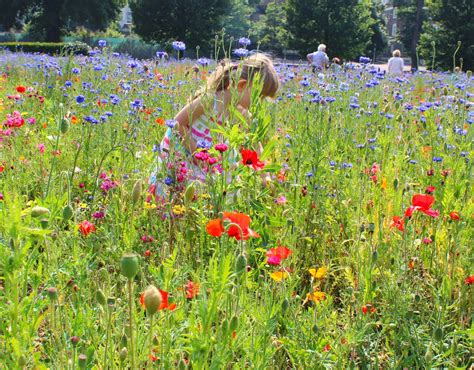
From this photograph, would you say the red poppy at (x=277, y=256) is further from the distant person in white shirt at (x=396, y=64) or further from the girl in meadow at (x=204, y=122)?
the distant person in white shirt at (x=396, y=64)

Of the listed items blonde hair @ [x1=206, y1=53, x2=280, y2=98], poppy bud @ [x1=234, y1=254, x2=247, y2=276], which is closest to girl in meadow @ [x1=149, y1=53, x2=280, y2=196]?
blonde hair @ [x1=206, y1=53, x2=280, y2=98]

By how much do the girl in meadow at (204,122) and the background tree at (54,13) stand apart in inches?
1131

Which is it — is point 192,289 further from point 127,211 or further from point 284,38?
point 284,38

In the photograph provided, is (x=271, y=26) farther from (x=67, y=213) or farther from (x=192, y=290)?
(x=67, y=213)

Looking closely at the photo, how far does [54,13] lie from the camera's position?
30406mm

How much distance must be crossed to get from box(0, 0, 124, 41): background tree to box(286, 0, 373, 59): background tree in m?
10.6

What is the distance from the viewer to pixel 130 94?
184 inches

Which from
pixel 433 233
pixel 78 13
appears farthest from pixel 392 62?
pixel 78 13

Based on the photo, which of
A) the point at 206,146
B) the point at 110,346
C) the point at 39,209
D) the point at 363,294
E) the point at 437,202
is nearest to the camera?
the point at 39,209

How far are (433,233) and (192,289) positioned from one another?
1.11 m

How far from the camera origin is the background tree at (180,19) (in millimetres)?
→ 29438

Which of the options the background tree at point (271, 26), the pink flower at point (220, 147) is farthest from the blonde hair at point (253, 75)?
the background tree at point (271, 26)

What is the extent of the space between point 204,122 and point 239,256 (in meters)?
1.62

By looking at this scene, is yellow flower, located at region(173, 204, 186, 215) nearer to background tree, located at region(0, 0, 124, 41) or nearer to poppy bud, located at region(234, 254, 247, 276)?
poppy bud, located at region(234, 254, 247, 276)
